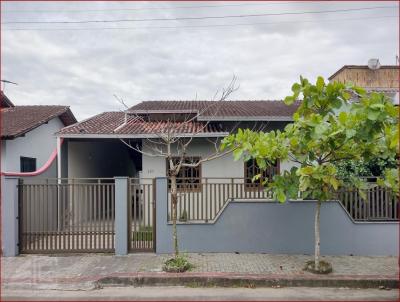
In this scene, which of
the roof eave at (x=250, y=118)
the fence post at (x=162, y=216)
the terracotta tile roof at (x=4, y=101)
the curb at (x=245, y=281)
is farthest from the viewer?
the terracotta tile roof at (x=4, y=101)

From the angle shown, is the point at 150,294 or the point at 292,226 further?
the point at 292,226

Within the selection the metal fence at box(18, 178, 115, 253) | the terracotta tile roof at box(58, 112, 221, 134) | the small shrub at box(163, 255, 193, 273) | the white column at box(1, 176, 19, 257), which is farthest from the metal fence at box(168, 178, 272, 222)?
the white column at box(1, 176, 19, 257)

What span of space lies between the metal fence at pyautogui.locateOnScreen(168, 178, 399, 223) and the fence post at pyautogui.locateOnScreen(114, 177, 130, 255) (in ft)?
3.47

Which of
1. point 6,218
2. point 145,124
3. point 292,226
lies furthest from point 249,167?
point 6,218

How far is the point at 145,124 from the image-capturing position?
39.4ft

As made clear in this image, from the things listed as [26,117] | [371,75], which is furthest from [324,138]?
[26,117]

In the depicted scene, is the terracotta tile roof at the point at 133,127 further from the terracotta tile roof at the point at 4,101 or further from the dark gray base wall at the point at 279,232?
the dark gray base wall at the point at 279,232

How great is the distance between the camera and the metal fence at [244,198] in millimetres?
8016

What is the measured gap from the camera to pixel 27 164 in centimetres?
1108

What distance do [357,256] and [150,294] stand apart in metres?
4.86

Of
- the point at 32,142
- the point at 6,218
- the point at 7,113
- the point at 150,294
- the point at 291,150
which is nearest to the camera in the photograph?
the point at 150,294

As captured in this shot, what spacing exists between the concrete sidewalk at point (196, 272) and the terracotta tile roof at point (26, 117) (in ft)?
13.2

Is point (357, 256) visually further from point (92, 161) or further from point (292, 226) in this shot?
point (92, 161)

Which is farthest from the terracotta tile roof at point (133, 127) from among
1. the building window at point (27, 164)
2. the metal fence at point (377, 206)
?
the metal fence at point (377, 206)
